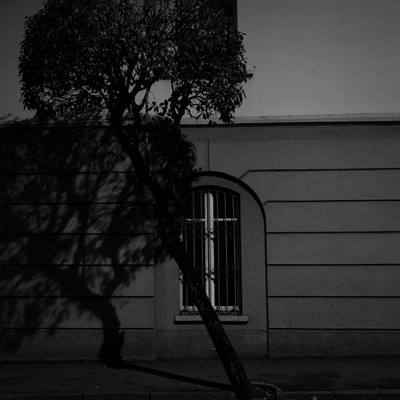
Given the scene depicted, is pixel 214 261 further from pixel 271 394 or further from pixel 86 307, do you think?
A: pixel 271 394

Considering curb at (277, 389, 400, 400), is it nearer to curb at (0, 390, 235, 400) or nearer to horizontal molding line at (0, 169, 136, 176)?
curb at (0, 390, 235, 400)

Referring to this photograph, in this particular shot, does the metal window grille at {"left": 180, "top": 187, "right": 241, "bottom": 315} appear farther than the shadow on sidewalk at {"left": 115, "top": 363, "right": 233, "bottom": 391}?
Yes

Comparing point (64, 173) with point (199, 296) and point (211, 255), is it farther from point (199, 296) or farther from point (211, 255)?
point (199, 296)

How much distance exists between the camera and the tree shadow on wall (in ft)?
30.6

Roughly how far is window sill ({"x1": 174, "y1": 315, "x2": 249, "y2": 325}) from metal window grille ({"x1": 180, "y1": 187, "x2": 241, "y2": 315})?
18cm

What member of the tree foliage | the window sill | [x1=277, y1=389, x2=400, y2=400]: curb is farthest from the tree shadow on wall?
[x1=277, y1=389, x2=400, y2=400]: curb

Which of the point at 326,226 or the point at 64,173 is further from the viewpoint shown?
the point at 64,173

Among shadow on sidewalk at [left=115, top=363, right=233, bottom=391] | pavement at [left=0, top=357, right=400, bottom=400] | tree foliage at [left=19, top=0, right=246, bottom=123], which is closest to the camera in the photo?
tree foliage at [left=19, top=0, right=246, bottom=123]

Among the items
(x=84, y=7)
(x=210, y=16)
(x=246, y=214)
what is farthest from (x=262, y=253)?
(x=84, y=7)

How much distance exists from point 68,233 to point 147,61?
11.7 ft

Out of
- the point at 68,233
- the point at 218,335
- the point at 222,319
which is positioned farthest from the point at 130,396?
the point at 68,233

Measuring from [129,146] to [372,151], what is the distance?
158 inches

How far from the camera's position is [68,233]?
9.41 m

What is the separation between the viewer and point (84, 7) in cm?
678
